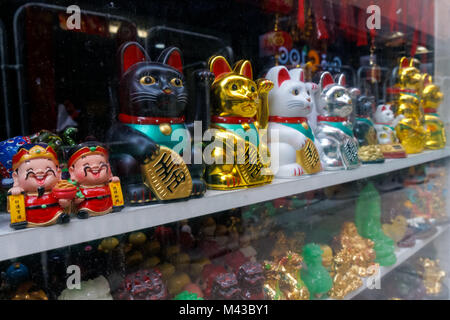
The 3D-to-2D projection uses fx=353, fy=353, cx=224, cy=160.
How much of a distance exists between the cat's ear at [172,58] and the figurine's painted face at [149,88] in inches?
1.5

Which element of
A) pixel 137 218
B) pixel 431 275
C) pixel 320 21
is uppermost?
pixel 320 21

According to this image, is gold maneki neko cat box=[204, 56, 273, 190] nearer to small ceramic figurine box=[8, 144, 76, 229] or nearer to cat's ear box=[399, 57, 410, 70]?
small ceramic figurine box=[8, 144, 76, 229]

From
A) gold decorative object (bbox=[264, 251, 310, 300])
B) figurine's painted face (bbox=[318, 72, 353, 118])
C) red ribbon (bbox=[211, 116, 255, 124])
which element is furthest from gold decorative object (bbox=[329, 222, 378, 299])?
red ribbon (bbox=[211, 116, 255, 124])

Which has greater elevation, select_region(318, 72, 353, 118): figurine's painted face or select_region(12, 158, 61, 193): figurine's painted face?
select_region(318, 72, 353, 118): figurine's painted face

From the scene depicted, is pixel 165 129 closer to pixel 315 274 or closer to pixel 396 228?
pixel 315 274

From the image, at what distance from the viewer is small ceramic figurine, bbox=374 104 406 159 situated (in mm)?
1629

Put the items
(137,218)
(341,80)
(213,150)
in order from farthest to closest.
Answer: (341,80), (213,150), (137,218)

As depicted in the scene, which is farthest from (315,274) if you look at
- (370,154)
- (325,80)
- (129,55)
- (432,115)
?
(432,115)

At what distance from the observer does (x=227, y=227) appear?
1.22 meters

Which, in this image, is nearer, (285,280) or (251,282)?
(251,282)

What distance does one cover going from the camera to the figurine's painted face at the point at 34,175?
2.25 ft

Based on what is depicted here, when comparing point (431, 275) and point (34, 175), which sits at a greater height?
point (34, 175)

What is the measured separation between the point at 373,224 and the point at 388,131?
46 cm

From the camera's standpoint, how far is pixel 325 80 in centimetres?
145
